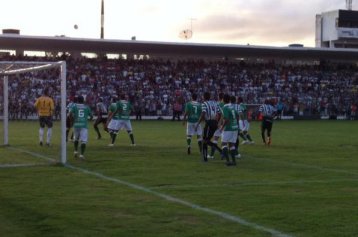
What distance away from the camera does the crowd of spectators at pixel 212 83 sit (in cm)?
4972

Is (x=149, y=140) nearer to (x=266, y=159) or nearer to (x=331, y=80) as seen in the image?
(x=266, y=159)

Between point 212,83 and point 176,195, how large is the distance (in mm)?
43885

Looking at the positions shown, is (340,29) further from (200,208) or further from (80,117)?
(200,208)

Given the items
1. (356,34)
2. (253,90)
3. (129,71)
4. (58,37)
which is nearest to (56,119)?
(58,37)

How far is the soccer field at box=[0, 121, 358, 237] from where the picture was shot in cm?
841

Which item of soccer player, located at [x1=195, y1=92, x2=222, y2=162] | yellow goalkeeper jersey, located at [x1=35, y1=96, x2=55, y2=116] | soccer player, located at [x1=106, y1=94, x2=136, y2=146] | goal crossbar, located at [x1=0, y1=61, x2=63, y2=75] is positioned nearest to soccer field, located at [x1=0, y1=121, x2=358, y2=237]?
soccer player, located at [x1=195, y1=92, x2=222, y2=162]

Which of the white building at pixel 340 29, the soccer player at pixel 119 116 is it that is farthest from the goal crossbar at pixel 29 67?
the white building at pixel 340 29

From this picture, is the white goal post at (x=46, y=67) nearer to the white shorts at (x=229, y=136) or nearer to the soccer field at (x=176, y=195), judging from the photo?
the soccer field at (x=176, y=195)

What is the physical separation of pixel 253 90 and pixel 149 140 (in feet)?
98.9

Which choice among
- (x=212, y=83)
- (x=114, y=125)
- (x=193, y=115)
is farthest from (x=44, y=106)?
(x=212, y=83)

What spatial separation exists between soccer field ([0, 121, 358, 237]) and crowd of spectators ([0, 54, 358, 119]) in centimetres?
2990

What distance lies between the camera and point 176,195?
434 inches

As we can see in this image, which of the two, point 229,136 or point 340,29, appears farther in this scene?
point 340,29

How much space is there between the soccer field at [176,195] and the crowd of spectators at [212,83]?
2990 centimetres
